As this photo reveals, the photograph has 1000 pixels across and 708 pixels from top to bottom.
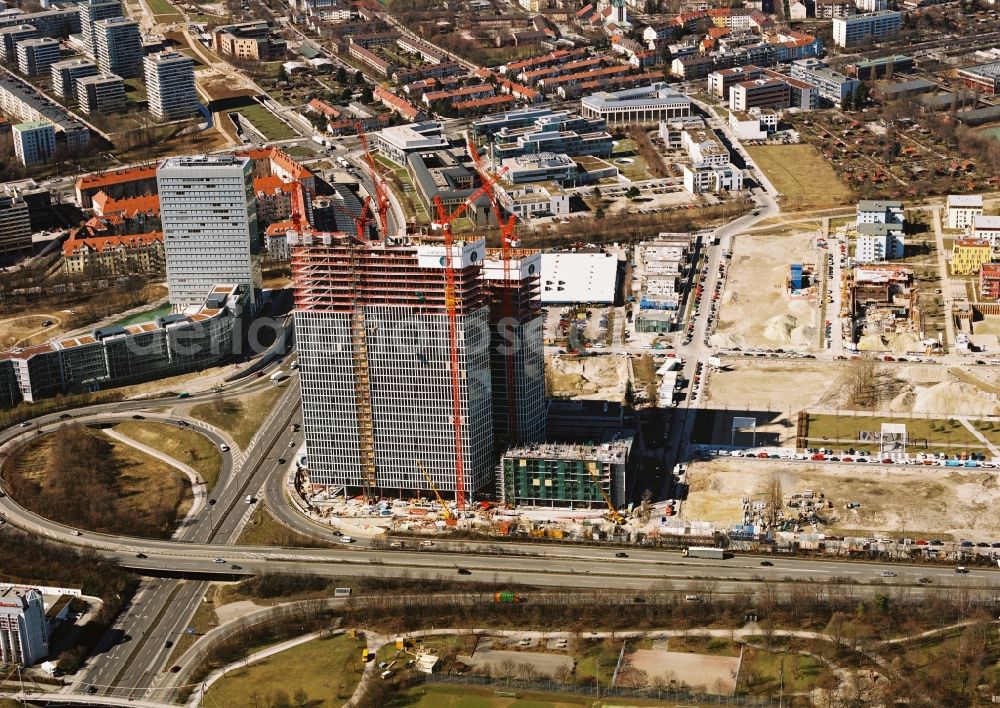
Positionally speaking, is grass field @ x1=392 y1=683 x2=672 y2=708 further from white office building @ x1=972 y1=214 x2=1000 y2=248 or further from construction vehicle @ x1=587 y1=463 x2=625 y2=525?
white office building @ x1=972 y1=214 x2=1000 y2=248

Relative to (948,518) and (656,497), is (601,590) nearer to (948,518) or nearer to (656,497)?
(656,497)

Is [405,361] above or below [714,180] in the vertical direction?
below

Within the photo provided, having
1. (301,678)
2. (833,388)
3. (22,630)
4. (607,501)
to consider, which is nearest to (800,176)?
(833,388)

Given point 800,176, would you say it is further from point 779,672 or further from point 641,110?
point 779,672

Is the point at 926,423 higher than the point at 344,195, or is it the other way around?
the point at 344,195

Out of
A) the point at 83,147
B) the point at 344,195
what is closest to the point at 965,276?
the point at 344,195

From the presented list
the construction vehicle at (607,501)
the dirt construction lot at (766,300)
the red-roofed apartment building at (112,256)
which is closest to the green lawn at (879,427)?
the dirt construction lot at (766,300)
